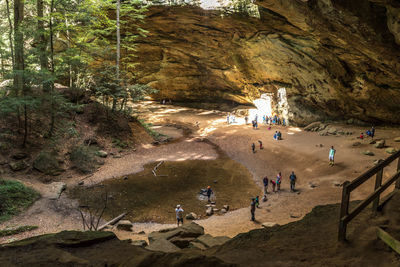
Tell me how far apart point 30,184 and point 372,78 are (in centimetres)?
2709

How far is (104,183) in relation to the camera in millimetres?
16469

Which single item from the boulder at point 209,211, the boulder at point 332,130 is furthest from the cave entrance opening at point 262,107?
the boulder at point 209,211

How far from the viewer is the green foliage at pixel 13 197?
36.9ft

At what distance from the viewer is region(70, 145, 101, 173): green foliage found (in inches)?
709

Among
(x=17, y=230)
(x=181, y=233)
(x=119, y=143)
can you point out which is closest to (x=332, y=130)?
(x=119, y=143)

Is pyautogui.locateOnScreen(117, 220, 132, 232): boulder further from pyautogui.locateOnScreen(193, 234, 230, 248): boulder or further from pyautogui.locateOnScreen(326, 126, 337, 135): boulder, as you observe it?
pyautogui.locateOnScreen(326, 126, 337, 135): boulder

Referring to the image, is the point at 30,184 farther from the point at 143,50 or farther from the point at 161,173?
the point at 143,50

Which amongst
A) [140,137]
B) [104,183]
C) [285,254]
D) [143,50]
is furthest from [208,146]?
[285,254]

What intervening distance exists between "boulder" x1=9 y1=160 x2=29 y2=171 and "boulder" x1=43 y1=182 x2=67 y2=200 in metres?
2.37

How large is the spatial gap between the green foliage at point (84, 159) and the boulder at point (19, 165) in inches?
117

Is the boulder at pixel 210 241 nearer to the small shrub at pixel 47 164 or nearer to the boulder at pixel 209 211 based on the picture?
the boulder at pixel 209 211

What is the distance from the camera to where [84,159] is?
18594 millimetres

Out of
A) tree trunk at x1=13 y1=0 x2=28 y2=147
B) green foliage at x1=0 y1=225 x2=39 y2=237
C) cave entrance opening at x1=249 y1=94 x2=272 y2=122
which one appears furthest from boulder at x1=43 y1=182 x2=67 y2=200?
cave entrance opening at x1=249 y1=94 x2=272 y2=122

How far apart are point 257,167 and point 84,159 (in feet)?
44.6
